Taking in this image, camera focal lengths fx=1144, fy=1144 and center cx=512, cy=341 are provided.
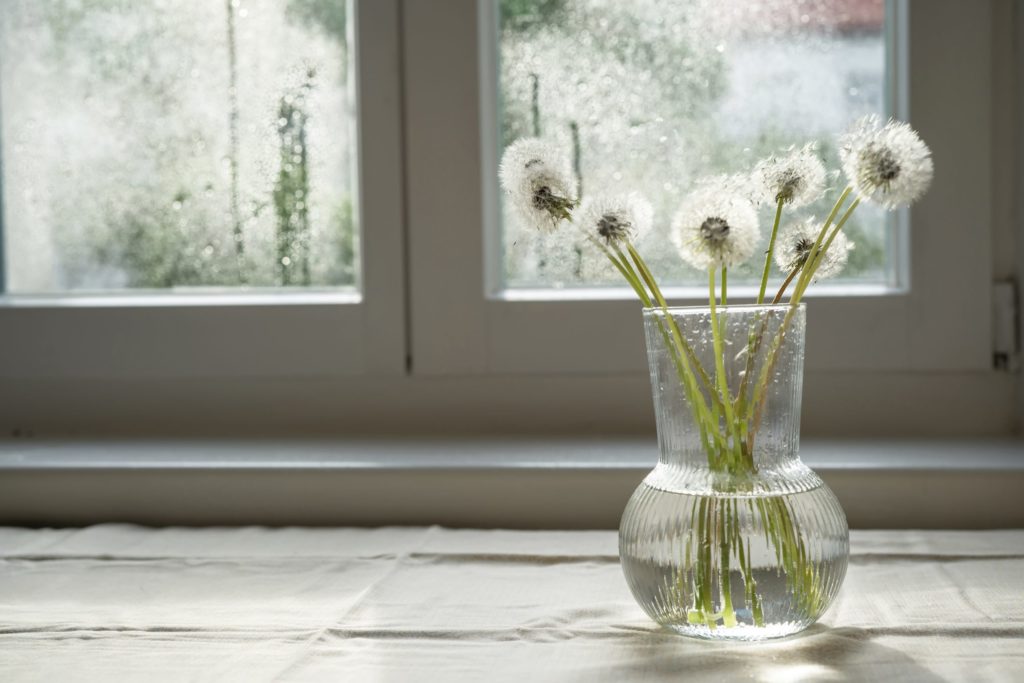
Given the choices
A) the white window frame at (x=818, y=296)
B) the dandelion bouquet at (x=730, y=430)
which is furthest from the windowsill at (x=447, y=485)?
the dandelion bouquet at (x=730, y=430)

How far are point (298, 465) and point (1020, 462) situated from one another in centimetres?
72

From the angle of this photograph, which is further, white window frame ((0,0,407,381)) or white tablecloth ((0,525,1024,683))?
white window frame ((0,0,407,381))

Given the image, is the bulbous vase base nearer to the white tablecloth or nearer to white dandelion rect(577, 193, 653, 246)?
the white tablecloth

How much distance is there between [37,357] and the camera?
4.76 ft

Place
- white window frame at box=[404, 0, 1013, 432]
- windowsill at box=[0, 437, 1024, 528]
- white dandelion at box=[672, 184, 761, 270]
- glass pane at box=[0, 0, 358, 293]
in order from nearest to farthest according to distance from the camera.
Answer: white dandelion at box=[672, 184, 761, 270] → windowsill at box=[0, 437, 1024, 528] → white window frame at box=[404, 0, 1013, 432] → glass pane at box=[0, 0, 358, 293]

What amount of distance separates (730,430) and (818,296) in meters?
0.62

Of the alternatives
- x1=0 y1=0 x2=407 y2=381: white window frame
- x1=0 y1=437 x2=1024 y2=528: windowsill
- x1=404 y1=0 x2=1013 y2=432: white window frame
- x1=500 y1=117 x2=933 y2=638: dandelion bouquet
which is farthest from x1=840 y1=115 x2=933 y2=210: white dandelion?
x1=0 y1=0 x2=407 y2=381: white window frame

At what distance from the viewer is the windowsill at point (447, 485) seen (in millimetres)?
1111

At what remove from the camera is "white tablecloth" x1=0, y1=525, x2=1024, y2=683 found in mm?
706

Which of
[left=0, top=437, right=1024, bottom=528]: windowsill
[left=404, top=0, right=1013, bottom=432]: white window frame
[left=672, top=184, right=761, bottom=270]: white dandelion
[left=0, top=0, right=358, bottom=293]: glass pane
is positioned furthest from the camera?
[left=0, top=0, right=358, bottom=293]: glass pane

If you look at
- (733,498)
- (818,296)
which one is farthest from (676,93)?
(733,498)

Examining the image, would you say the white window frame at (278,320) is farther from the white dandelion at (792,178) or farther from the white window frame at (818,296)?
the white dandelion at (792,178)

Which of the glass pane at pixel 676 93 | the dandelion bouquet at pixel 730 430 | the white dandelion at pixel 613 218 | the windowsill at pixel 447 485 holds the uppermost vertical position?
the glass pane at pixel 676 93

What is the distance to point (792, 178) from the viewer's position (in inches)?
29.2
